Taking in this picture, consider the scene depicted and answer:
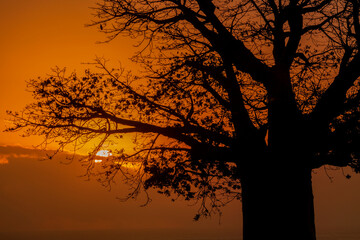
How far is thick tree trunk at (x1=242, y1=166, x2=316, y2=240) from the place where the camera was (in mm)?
10336

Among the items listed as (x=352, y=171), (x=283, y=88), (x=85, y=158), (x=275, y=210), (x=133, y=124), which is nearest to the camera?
(x=275, y=210)

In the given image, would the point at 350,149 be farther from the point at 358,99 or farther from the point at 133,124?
the point at 133,124

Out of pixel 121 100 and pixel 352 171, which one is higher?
pixel 121 100

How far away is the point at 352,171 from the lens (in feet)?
46.6

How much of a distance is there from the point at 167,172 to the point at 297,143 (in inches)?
188

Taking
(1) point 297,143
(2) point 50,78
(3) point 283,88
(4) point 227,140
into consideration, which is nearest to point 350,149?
(1) point 297,143

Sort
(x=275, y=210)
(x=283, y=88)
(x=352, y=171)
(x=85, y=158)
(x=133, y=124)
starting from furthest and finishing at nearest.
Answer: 1. (x=352, y=171)
2. (x=85, y=158)
3. (x=133, y=124)
4. (x=283, y=88)
5. (x=275, y=210)

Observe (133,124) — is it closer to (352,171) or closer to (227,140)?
(227,140)

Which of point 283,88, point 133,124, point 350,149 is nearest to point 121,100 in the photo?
point 133,124

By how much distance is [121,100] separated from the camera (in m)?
13.8

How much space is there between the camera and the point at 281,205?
10461 mm

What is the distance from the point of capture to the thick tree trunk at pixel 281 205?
1034cm

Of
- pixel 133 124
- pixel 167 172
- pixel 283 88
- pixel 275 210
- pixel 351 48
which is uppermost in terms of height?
pixel 351 48

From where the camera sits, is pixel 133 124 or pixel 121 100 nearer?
pixel 133 124
